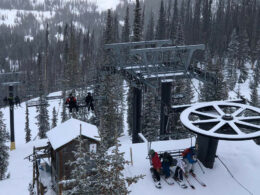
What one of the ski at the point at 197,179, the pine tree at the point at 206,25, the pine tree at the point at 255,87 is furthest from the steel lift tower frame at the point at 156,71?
the pine tree at the point at 206,25

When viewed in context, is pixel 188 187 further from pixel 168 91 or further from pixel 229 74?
pixel 229 74

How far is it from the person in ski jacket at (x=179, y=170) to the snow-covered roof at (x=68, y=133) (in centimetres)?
366

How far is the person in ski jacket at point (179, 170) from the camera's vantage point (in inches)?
476

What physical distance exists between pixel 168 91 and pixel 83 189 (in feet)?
39.0

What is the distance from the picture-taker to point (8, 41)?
143625 mm

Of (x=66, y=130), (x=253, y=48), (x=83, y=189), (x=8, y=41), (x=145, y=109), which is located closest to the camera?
(x=83, y=189)

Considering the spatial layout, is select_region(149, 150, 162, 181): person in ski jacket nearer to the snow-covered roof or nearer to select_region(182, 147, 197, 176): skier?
select_region(182, 147, 197, 176): skier

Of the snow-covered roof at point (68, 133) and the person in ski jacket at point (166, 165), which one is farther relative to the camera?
the snow-covered roof at point (68, 133)

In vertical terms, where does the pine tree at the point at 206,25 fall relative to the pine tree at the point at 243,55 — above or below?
above

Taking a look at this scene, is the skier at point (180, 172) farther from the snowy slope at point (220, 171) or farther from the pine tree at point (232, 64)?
the pine tree at point (232, 64)

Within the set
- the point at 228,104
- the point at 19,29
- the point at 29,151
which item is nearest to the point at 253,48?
the point at 29,151

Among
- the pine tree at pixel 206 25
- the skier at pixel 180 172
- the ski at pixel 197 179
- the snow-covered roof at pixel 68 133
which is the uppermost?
the pine tree at pixel 206 25

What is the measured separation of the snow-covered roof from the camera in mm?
13375

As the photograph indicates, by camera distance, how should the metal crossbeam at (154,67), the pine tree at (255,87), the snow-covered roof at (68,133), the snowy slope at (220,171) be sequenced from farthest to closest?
the pine tree at (255,87), the metal crossbeam at (154,67), the snow-covered roof at (68,133), the snowy slope at (220,171)
